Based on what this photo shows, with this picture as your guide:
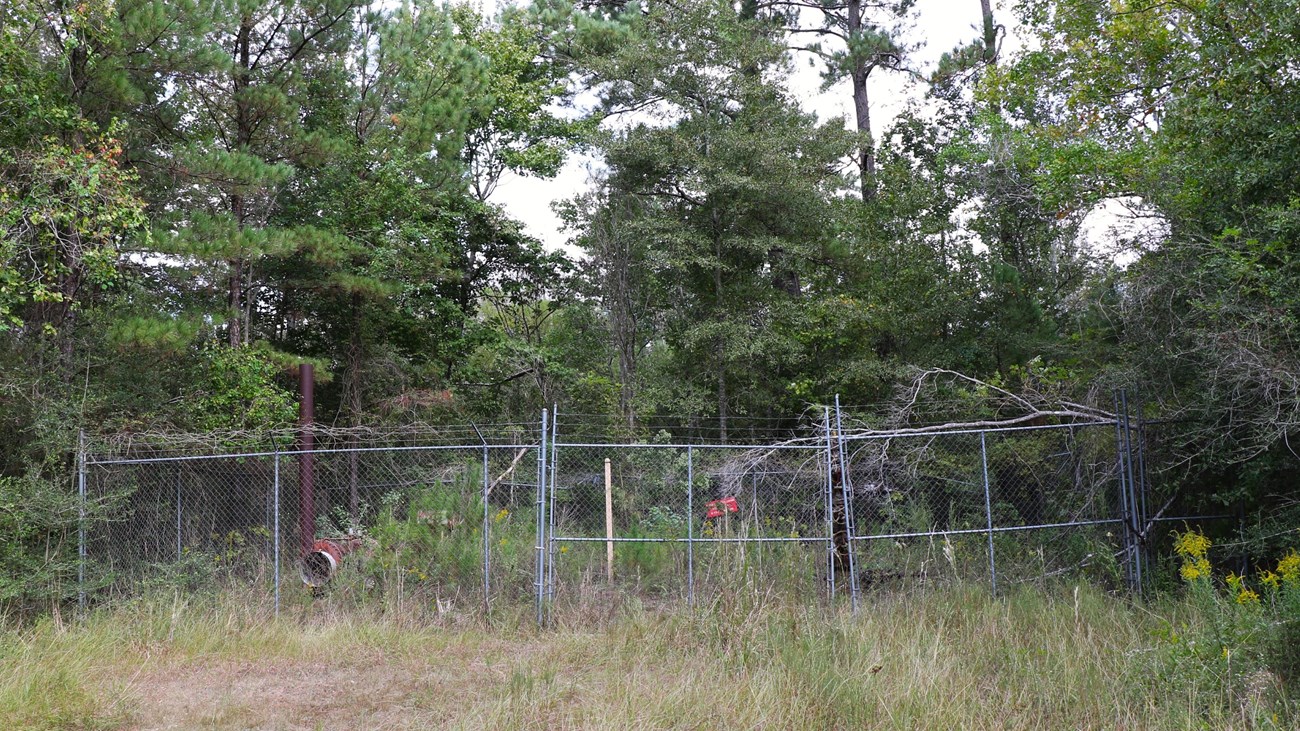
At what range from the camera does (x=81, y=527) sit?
9508 mm

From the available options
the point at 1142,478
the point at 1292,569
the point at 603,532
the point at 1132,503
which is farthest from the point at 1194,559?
the point at 603,532

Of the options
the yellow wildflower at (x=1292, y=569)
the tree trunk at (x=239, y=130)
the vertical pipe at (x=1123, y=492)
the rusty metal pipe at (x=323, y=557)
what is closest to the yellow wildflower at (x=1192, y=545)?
the yellow wildflower at (x=1292, y=569)

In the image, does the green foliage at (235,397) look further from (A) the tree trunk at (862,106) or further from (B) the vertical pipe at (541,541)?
(A) the tree trunk at (862,106)

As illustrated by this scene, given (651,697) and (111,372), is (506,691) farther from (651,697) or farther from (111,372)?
(111,372)

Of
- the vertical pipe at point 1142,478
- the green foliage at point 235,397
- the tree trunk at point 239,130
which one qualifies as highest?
the tree trunk at point 239,130

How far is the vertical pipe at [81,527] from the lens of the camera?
9.30 metres

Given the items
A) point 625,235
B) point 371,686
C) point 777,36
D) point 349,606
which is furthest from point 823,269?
point 371,686

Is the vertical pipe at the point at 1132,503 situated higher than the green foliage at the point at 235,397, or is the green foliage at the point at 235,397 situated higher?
the green foliage at the point at 235,397

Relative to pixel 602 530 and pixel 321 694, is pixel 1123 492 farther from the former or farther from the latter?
pixel 321 694

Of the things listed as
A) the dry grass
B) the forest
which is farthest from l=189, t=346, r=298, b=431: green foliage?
the dry grass

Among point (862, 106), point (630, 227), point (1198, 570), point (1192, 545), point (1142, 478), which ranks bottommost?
point (1198, 570)

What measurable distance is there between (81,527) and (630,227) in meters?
10.00

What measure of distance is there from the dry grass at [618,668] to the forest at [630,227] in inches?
84.0

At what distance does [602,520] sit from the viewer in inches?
543
